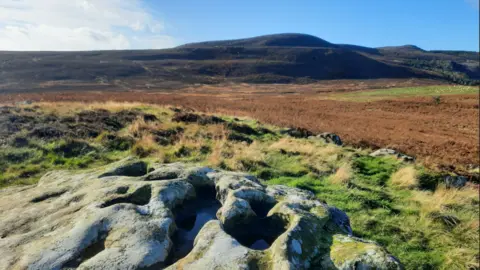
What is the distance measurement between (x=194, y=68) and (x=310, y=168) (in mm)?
120370

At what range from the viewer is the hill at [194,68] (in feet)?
304

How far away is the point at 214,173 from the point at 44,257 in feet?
11.5

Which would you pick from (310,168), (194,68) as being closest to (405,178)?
(310,168)

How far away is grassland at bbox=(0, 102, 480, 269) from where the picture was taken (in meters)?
8.09

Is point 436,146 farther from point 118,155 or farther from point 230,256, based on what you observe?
point 230,256

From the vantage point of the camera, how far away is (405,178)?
11.7 metres

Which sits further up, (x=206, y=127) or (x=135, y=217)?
(x=135, y=217)

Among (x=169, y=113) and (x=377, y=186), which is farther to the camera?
(x=169, y=113)

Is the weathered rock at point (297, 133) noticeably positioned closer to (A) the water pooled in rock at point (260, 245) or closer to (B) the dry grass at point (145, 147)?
(B) the dry grass at point (145, 147)

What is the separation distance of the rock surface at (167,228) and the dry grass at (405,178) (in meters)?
6.66

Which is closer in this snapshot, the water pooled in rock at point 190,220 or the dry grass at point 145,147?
the water pooled in rock at point 190,220

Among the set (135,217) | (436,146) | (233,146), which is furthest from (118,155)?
(436,146)

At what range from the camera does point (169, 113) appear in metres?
23.8

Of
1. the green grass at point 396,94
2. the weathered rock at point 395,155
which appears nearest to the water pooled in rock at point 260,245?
the weathered rock at point 395,155
